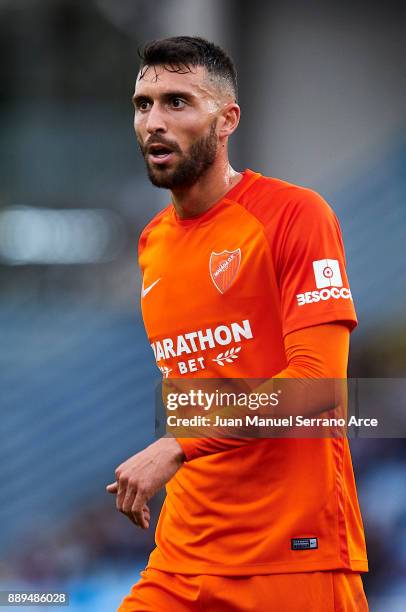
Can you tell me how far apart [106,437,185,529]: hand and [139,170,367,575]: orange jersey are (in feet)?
1.05

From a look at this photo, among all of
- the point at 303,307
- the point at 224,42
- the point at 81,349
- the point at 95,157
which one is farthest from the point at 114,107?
the point at 303,307

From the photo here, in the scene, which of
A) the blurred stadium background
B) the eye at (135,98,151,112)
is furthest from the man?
the blurred stadium background

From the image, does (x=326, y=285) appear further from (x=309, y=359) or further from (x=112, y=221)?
(x=112, y=221)

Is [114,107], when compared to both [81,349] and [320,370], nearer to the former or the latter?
[81,349]

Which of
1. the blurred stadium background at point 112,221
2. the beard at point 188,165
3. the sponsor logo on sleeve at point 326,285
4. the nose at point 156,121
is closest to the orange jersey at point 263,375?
the sponsor logo on sleeve at point 326,285

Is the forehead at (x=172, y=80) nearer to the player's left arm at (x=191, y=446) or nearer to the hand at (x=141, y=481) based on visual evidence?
the player's left arm at (x=191, y=446)

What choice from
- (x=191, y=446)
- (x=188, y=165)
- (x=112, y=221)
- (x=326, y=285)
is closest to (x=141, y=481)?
(x=191, y=446)

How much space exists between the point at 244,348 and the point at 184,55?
0.63 meters

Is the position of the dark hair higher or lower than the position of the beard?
higher

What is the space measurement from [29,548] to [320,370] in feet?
5.87

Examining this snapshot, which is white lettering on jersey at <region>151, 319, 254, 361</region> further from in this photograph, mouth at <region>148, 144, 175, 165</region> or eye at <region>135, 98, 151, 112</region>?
eye at <region>135, 98, 151, 112</region>

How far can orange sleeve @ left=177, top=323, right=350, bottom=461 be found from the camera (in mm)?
1842

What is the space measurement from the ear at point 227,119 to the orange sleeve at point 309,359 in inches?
21.4

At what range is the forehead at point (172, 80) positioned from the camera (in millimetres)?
2160
